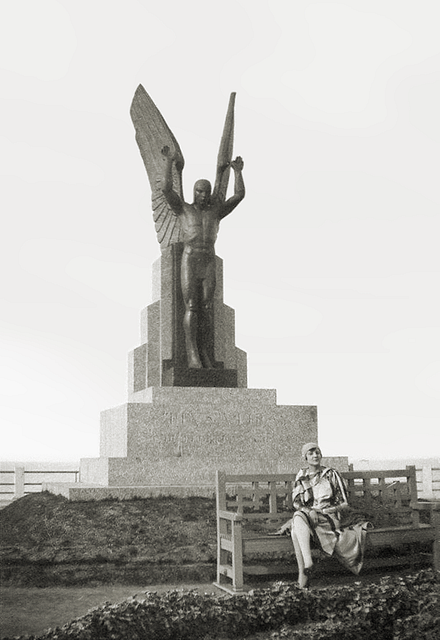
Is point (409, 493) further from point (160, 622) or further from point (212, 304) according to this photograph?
point (212, 304)

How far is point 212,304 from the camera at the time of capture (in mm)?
9578

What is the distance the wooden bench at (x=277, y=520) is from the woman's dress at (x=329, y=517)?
8.3 inches

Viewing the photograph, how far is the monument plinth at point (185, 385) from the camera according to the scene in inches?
324

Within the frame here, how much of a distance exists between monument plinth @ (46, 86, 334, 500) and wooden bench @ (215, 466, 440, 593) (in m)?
1.96

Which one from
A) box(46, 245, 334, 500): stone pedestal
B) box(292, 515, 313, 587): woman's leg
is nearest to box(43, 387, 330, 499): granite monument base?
box(46, 245, 334, 500): stone pedestal

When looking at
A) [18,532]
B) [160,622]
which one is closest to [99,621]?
[160,622]

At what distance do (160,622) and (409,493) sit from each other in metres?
3.01

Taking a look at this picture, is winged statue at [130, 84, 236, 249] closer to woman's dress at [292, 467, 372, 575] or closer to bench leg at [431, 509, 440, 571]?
woman's dress at [292, 467, 372, 575]

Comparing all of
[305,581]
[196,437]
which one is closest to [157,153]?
[196,437]

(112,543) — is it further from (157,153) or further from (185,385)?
(157,153)

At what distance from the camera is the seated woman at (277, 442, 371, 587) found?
5.06 meters

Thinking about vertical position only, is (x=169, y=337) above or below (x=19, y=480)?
above

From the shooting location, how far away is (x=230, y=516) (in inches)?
207

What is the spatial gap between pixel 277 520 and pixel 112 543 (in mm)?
1548
